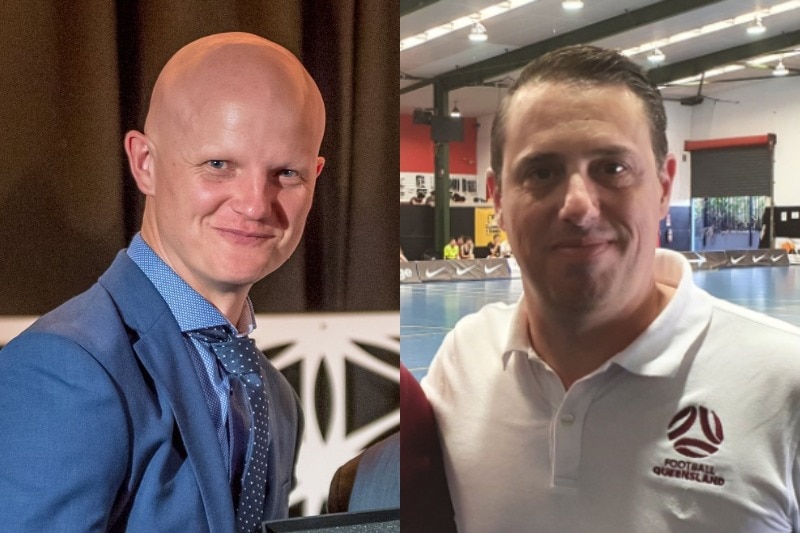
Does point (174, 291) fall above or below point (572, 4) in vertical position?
below

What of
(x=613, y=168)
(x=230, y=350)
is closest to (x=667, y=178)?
(x=613, y=168)

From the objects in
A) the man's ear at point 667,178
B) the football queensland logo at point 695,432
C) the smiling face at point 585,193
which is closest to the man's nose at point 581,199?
the smiling face at point 585,193

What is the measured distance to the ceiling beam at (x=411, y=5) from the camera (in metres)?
1.88

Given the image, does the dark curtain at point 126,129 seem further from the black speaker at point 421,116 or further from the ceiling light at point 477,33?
the ceiling light at point 477,33

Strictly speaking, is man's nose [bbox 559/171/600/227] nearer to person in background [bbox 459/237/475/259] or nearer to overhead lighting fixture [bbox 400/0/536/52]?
person in background [bbox 459/237/475/259]

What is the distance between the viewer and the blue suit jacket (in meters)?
1.52

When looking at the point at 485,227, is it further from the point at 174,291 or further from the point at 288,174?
the point at 174,291

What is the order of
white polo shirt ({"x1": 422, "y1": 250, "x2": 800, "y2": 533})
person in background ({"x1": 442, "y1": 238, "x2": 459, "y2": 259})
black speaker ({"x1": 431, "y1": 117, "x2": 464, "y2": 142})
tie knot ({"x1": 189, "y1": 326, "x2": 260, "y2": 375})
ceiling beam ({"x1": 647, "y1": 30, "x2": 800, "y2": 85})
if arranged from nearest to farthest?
white polo shirt ({"x1": 422, "y1": 250, "x2": 800, "y2": 533}) → ceiling beam ({"x1": 647, "y1": 30, "x2": 800, "y2": 85}) → black speaker ({"x1": 431, "y1": 117, "x2": 464, "y2": 142}) → person in background ({"x1": 442, "y1": 238, "x2": 459, "y2": 259}) → tie knot ({"x1": 189, "y1": 326, "x2": 260, "y2": 375})

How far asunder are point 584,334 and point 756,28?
669 millimetres

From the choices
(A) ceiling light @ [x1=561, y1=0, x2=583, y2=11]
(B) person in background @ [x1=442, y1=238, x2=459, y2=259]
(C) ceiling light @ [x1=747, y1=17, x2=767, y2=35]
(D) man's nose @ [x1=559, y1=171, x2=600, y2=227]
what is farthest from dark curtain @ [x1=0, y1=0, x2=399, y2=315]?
(C) ceiling light @ [x1=747, y1=17, x2=767, y2=35]

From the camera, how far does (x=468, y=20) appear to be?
1.75 metres

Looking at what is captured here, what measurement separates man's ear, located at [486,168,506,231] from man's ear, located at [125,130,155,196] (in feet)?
2.49

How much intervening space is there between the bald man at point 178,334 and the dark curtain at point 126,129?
9cm

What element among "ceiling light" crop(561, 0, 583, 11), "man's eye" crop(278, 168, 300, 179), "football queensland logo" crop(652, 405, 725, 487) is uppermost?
"ceiling light" crop(561, 0, 583, 11)
